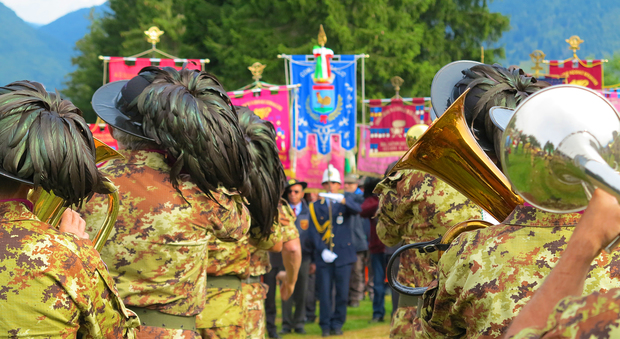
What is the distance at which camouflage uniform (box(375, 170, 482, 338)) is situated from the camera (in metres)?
3.55

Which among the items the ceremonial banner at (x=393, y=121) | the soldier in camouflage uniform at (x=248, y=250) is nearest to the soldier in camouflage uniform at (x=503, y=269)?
the soldier in camouflage uniform at (x=248, y=250)

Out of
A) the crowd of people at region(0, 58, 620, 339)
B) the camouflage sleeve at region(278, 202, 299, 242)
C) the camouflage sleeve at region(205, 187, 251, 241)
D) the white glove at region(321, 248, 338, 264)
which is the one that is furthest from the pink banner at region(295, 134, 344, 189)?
the camouflage sleeve at region(205, 187, 251, 241)

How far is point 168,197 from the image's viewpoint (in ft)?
9.33

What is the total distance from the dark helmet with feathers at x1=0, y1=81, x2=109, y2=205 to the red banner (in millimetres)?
15669

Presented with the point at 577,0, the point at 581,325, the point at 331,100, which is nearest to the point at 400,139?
the point at 331,100

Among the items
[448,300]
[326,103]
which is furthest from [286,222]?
[326,103]

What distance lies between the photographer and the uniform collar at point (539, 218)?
6.17 ft

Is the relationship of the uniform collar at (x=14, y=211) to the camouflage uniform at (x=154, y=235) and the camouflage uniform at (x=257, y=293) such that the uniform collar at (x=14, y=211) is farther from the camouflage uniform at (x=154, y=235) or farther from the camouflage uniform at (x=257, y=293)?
the camouflage uniform at (x=257, y=293)

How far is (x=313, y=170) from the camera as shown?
1419 centimetres

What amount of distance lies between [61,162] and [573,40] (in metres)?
15.7

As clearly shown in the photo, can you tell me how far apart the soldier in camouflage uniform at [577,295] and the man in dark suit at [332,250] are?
843cm

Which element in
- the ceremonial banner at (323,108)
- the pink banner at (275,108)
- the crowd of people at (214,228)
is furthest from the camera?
the ceremonial banner at (323,108)

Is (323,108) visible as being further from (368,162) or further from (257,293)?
(257,293)

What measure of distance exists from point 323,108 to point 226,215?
40.9 feet
